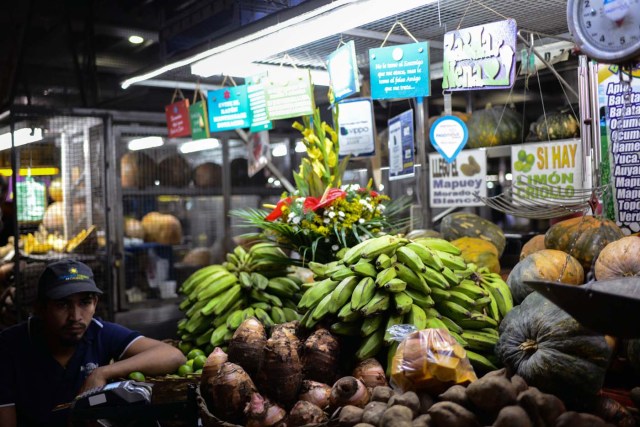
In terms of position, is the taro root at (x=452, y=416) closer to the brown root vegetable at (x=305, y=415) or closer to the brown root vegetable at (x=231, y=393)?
the brown root vegetable at (x=305, y=415)

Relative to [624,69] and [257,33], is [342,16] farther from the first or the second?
[624,69]

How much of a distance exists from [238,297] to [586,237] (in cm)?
210

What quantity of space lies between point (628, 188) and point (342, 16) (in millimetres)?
1986

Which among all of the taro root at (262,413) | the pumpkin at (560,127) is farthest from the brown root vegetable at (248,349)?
the pumpkin at (560,127)

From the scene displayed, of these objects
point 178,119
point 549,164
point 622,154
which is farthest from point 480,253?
point 178,119

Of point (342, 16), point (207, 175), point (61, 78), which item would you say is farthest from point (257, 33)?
point (61, 78)

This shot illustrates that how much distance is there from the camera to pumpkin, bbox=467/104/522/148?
17.7 feet

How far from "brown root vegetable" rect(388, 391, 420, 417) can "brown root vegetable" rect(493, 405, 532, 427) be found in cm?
31

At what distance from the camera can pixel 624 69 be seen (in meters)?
2.44

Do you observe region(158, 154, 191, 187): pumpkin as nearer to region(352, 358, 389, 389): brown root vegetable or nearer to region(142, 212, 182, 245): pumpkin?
region(142, 212, 182, 245): pumpkin

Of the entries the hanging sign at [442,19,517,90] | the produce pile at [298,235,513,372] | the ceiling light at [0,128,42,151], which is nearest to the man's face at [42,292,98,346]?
the produce pile at [298,235,513,372]

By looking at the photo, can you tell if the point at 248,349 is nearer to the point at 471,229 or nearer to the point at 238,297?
the point at 238,297

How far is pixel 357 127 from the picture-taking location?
5.46 m

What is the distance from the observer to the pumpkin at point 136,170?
7254 millimetres
